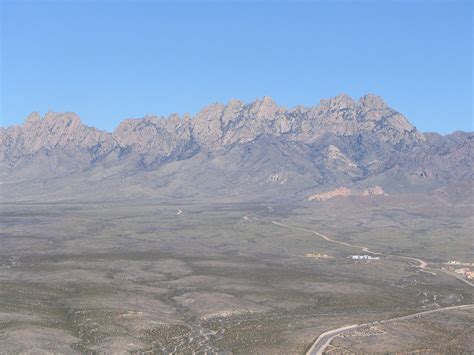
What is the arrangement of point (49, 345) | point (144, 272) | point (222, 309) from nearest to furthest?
point (49, 345)
point (222, 309)
point (144, 272)

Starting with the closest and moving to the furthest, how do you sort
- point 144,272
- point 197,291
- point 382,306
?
point 382,306 < point 197,291 < point 144,272

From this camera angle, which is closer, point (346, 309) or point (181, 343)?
point (181, 343)

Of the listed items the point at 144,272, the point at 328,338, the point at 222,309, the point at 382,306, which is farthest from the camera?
the point at 144,272

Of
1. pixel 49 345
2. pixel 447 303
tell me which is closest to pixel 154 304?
pixel 49 345

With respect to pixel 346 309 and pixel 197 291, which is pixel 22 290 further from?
pixel 346 309

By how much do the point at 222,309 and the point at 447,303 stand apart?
53858mm

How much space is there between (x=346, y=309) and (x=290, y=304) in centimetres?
1267

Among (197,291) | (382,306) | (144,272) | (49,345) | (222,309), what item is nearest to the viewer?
(49,345)

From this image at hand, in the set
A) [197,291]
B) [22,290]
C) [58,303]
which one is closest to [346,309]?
[197,291]

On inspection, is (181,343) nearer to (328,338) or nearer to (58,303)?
(328,338)

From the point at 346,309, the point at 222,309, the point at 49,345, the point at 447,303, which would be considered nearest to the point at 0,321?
the point at 49,345

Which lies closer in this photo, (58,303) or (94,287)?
(58,303)

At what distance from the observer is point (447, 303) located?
497ft

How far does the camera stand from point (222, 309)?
135m
